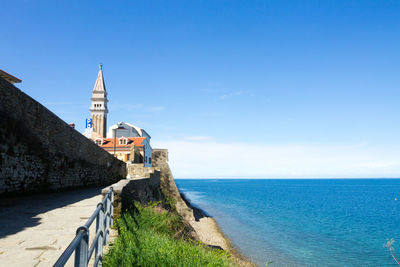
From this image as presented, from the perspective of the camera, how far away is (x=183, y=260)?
5.08 m

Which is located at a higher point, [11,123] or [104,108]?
[104,108]

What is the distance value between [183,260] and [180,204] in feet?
83.5

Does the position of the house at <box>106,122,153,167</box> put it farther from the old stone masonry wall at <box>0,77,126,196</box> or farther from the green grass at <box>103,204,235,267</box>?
the green grass at <box>103,204,235,267</box>

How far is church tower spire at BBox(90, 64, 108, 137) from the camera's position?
63.5 metres

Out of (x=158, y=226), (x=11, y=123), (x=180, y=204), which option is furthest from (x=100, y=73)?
(x=158, y=226)

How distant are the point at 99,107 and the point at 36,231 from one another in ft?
206

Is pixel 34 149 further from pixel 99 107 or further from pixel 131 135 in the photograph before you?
pixel 99 107

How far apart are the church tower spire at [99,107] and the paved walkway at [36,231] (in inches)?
2256

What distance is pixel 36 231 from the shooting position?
18.1 ft

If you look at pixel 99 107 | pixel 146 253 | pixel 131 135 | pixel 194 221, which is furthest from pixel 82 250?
pixel 99 107

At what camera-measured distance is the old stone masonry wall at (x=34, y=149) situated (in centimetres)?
966

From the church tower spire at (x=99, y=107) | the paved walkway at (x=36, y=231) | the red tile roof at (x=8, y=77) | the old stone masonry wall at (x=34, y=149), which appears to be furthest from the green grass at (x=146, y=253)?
Answer: the church tower spire at (x=99, y=107)

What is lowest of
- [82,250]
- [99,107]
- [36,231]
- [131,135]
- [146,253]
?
[146,253]

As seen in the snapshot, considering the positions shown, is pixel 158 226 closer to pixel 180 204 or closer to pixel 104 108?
pixel 180 204
